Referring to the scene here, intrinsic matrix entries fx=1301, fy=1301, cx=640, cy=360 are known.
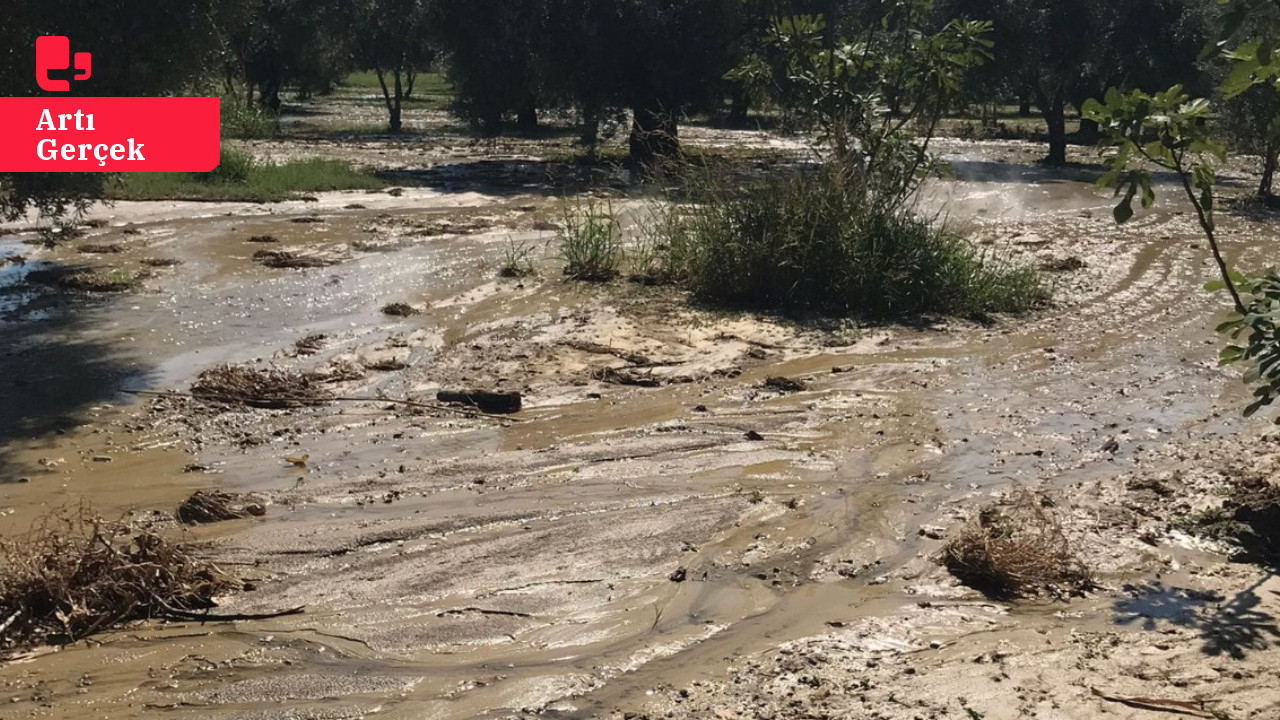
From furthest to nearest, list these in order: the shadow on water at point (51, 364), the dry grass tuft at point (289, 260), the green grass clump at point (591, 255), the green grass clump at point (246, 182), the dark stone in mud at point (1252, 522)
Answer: the green grass clump at point (246, 182), the dry grass tuft at point (289, 260), the green grass clump at point (591, 255), the shadow on water at point (51, 364), the dark stone in mud at point (1252, 522)

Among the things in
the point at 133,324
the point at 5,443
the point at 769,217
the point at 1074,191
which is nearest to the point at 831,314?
the point at 769,217

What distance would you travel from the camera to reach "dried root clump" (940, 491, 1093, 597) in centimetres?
545

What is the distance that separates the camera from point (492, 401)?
8.34 m

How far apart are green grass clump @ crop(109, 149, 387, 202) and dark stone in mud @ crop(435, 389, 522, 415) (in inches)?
357

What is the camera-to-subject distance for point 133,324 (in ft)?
34.3

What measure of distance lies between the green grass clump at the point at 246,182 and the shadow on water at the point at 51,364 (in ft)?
16.7

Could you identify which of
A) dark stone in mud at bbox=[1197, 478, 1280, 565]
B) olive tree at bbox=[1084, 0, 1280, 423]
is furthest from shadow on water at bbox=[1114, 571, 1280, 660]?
olive tree at bbox=[1084, 0, 1280, 423]

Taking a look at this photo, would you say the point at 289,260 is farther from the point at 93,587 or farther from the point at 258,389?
the point at 93,587

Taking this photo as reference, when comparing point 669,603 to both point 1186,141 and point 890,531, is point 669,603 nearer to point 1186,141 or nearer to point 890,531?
point 890,531

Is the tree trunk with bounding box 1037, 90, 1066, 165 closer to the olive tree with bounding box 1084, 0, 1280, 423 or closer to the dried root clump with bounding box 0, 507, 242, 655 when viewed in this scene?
the olive tree with bounding box 1084, 0, 1280, 423

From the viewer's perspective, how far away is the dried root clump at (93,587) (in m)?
4.91

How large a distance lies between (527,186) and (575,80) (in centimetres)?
292

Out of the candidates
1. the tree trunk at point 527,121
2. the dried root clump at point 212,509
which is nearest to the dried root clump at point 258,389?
the dried root clump at point 212,509

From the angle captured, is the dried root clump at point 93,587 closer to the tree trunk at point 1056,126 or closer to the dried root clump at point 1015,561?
the dried root clump at point 1015,561
